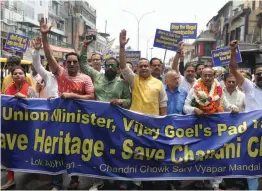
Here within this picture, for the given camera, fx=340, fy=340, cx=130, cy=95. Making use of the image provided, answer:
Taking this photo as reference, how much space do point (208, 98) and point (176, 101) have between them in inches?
21.2

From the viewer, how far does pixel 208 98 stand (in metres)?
4.25

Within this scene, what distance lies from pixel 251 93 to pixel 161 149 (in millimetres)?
1465

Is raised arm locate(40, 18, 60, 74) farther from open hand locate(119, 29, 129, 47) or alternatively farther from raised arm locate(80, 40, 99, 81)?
open hand locate(119, 29, 129, 47)

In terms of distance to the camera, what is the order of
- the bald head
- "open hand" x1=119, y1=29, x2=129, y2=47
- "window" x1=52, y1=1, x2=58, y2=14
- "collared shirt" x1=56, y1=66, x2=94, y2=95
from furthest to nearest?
"window" x1=52, y1=1, x2=58, y2=14
the bald head
"open hand" x1=119, y1=29, x2=129, y2=47
"collared shirt" x1=56, y1=66, x2=94, y2=95

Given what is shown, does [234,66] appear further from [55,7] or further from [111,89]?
[55,7]

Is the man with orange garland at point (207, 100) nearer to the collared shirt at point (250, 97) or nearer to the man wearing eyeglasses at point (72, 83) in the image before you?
the collared shirt at point (250, 97)

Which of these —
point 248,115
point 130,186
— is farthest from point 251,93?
point 130,186

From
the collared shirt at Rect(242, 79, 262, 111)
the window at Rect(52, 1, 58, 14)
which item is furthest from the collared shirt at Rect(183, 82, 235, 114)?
the window at Rect(52, 1, 58, 14)

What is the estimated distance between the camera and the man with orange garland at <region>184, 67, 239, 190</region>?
14.0 ft

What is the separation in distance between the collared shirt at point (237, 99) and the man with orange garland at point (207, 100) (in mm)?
156

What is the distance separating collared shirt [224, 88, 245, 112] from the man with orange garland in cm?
16

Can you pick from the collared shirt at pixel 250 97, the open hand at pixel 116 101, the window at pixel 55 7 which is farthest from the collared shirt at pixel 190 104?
the window at pixel 55 7

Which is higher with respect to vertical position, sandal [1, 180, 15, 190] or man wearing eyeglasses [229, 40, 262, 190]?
man wearing eyeglasses [229, 40, 262, 190]

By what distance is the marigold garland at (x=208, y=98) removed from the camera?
4256 millimetres
